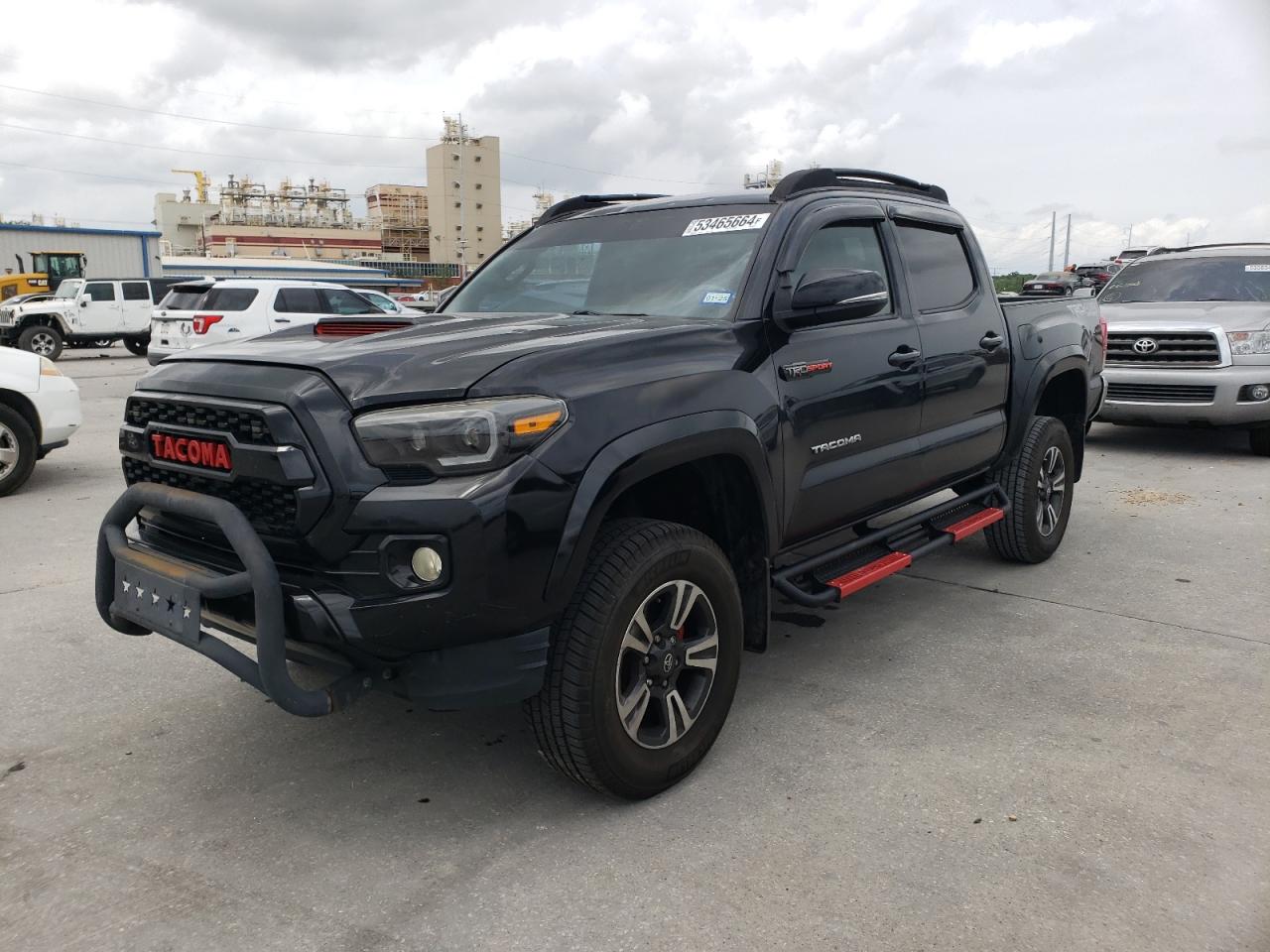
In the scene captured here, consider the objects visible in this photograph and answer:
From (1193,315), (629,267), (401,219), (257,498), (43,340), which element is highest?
(401,219)

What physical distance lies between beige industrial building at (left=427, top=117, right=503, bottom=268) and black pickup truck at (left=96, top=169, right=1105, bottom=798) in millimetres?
119943

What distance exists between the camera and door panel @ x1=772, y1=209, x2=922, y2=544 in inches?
137

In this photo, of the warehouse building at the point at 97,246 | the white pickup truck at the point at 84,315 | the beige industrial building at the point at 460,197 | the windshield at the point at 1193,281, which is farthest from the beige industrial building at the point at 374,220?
the windshield at the point at 1193,281

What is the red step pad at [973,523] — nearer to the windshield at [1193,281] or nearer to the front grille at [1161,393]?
the front grille at [1161,393]

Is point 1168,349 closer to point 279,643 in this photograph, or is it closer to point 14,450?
point 279,643

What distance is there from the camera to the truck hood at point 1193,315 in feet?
28.9

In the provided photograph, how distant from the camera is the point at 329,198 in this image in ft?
429

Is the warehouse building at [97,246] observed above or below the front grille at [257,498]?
above

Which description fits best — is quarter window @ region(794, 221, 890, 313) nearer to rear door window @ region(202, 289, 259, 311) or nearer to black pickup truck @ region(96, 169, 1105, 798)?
black pickup truck @ region(96, 169, 1105, 798)

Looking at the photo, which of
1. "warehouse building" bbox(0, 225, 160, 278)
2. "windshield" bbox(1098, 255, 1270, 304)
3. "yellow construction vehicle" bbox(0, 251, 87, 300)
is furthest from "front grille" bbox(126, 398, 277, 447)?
"warehouse building" bbox(0, 225, 160, 278)

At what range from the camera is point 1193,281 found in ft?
32.5

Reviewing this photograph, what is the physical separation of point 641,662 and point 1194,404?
7726mm

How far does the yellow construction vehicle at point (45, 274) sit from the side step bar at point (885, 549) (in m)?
33.4

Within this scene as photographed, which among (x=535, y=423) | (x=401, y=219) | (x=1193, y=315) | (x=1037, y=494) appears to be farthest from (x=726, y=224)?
(x=401, y=219)
